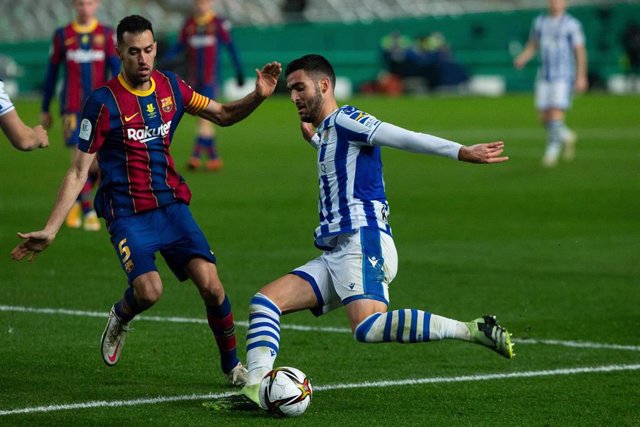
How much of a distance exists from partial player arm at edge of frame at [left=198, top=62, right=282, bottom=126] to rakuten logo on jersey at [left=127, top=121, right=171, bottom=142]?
41 cm

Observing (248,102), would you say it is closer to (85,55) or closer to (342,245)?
(342,245)

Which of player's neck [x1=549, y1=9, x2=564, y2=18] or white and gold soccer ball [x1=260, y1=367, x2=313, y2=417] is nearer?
white and gold soccer ball [x1=260, y1=367, x2=313, y2=417]

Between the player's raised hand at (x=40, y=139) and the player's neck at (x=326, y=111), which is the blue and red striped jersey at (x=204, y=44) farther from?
the player's raised hand at (x=40, y=139)

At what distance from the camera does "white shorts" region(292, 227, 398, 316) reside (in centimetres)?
748

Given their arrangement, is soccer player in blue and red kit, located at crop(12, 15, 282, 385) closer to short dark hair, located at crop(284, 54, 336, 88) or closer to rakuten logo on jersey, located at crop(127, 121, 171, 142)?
rakuten logo on jersey, located at crop(127, 121, 171, 142)

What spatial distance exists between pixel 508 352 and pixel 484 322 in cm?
20

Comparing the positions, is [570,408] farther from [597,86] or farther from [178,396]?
[597,86]

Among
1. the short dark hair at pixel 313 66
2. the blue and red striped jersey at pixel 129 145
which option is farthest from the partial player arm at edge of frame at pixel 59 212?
the short dark hair at pixel 313 66

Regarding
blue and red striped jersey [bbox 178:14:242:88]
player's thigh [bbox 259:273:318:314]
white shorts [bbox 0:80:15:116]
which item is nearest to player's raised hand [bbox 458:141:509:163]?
player's thigh [bbox 259:273:318:314]

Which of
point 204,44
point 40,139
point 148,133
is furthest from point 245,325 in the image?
point 204,44

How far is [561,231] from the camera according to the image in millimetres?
15180

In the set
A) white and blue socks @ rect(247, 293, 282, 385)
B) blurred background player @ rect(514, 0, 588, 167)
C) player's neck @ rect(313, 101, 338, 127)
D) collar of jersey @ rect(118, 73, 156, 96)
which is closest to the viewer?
white and blue socks @ rect(247, 293, 282, 385)

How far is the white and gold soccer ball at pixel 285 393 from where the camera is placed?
7.12 metres

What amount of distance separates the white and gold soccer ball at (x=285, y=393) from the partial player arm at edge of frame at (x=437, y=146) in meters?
1.34
